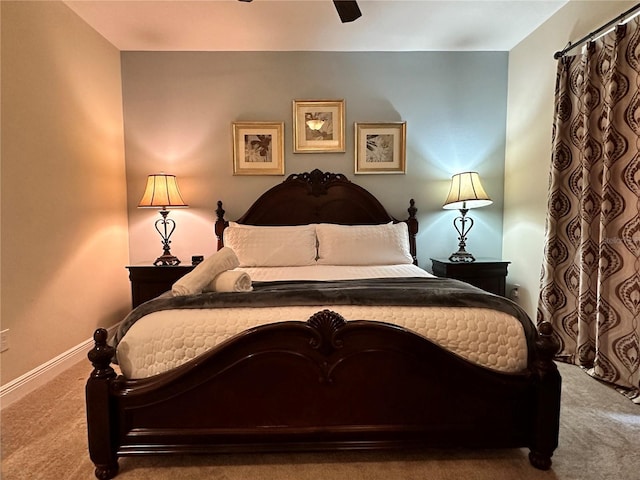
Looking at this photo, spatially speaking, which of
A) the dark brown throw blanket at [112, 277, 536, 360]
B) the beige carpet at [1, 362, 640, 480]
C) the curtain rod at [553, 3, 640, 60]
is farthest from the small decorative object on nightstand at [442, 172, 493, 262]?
the dark brown throw blanket at [112, 277, 536, 360]

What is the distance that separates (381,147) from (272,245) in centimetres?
154

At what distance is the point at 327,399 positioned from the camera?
1477mm

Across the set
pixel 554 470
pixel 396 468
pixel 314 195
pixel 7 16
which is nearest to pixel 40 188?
pixel 7 16

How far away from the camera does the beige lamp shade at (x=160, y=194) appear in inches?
124

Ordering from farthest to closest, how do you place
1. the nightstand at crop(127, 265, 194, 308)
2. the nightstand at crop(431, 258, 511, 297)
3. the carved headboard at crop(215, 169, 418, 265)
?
1. the carved headboard at crop(215, 169, 418, 265)
2. the nightstand at crop(431, 258, 511, 297)
3. the nightstand at crop(127, 265, 194, 308)

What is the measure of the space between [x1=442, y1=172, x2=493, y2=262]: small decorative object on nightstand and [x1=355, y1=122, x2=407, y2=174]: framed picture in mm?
548

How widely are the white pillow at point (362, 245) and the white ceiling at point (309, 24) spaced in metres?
1.74

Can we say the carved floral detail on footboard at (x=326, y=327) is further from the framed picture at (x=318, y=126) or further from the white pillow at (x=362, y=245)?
the framed picture at (x=318, y=126)

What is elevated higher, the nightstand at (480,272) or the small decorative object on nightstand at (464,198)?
the small decorative object on nightstand at (464,198)

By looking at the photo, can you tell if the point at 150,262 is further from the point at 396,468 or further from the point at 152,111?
the point at 396,468

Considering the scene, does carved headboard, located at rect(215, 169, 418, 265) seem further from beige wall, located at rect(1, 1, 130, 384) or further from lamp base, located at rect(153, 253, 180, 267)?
beige wall, located at rect(1, 1, 130, 384)

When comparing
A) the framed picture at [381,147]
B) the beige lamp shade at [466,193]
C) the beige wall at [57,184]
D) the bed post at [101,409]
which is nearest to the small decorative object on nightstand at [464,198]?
the beige lamp shade at [466,193]

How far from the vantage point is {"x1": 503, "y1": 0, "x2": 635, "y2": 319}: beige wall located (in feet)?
9.49

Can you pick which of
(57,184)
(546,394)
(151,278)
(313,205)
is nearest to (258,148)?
(313,205)
